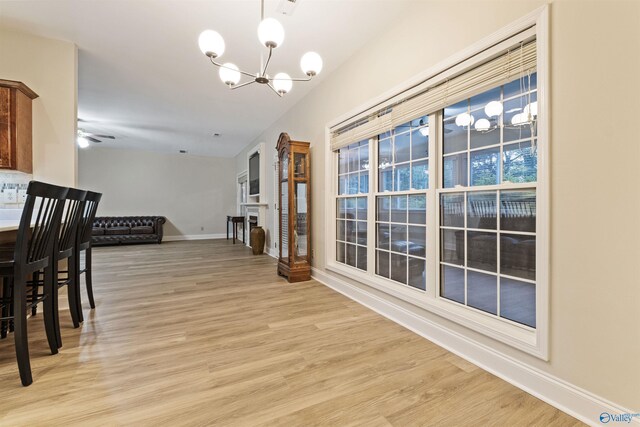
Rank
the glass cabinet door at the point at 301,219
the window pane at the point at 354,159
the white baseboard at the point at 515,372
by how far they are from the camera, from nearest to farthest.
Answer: the white baseboard at the point at 515,372, the window pane at the point at 354,159, the glass cabinet door at the point at 301,219

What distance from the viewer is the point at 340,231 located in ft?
11.9

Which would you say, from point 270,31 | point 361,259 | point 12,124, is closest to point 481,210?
point 361,259

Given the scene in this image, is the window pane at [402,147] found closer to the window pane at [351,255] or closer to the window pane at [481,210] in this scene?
the window pane at [481,210]

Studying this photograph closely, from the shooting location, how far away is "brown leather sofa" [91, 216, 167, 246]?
736 cm

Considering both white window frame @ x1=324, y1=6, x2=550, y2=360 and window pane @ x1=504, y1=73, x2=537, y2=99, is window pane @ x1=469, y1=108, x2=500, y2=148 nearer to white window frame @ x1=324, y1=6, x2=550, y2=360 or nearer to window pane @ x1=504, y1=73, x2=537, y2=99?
window pane @ x1=504, y1=73, x2=537, y2=99

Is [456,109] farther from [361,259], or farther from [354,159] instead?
[361,259]

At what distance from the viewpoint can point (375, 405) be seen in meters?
1.46

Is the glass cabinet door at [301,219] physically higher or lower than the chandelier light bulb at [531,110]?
lower

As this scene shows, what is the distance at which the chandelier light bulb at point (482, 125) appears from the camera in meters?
1.92

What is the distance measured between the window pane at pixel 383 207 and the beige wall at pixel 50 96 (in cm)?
338

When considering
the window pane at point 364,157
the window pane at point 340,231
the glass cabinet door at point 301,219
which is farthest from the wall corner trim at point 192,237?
the window pane at point 364,157
